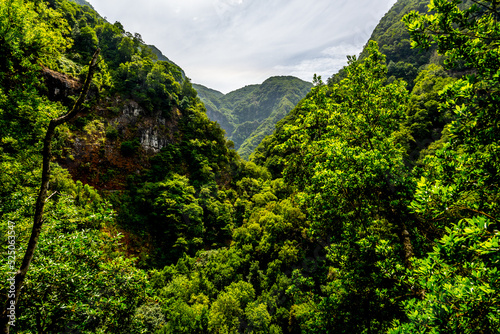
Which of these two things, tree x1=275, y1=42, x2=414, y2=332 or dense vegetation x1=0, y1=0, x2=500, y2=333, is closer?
dense vegetation x1=0, y1=0, x2=500, y2=333

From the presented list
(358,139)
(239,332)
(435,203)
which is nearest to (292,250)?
(239,332)

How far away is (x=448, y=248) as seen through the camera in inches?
108

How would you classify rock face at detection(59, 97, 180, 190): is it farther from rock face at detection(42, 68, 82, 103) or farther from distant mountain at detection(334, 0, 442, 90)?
distant mountain at detection(334, 0, 442, 90)

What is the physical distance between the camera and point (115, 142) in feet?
111

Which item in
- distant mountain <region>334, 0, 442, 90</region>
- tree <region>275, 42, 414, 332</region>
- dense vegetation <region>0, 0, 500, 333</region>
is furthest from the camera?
distant mountain <region>334, 0, 442, 90</region>

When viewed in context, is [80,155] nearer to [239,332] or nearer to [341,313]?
[239,332]

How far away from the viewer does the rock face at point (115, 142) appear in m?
28.6

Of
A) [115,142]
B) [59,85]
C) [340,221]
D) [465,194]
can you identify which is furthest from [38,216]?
[59,85]

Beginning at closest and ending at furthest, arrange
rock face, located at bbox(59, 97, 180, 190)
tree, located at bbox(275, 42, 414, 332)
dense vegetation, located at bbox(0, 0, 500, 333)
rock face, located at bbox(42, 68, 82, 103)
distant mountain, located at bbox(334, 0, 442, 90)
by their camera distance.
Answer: dense vegetation, located at bbox(0, 0, 500, 333) < tree, located at bbox(275, 42, 414, 332) < rock face, located at bbox(42, 68, 82, 103) < rock face, located at bbox(59, 97, 180, 190) < distant mountain, located at bbox(334, 0, 442, 90)

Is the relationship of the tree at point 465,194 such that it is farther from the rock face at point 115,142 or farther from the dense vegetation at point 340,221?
the rock face at point 115,142

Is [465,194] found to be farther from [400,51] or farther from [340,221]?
[400,51]

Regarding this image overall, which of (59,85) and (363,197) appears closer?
(363,197)

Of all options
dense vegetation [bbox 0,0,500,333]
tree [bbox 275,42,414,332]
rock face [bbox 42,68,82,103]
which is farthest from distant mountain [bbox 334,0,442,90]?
rock face [bbox 42,68,82,103]

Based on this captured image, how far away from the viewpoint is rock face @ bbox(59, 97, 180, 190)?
28.6 meters
